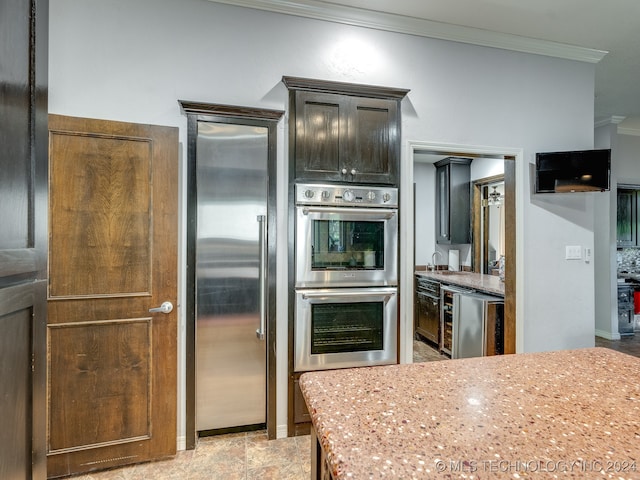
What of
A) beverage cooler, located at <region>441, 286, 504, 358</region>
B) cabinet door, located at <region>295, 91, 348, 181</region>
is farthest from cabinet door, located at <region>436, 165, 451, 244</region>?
cabinet door, located at <region>295, 91, 348, 181</region>

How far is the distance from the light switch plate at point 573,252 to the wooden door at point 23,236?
364cm

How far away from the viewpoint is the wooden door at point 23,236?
0.84 meters

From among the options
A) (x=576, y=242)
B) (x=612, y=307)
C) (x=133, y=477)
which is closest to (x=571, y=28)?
(x=576, y=242)

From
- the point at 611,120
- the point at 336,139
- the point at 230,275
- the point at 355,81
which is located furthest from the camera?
the point at 611,120

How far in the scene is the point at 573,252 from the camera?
304 cm

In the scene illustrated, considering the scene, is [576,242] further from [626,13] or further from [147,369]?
[147,369]

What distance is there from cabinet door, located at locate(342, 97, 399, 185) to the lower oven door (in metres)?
0.85

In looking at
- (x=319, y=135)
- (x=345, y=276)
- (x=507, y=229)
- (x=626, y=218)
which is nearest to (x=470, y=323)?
(x=507, y=229)

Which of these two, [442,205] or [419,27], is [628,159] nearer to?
[442,205]

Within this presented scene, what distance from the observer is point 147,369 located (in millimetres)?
2111

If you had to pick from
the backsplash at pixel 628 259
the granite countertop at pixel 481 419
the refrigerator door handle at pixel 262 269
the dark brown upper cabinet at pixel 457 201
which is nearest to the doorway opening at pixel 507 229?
the refrigerator door handle at pixel 262 269

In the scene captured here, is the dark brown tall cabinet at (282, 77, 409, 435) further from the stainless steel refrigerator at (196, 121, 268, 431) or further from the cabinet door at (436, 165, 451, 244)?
the cabinet door at (436, 165, 451, 244)

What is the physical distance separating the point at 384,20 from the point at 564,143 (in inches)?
76.3

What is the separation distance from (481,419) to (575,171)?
2.88 metres
